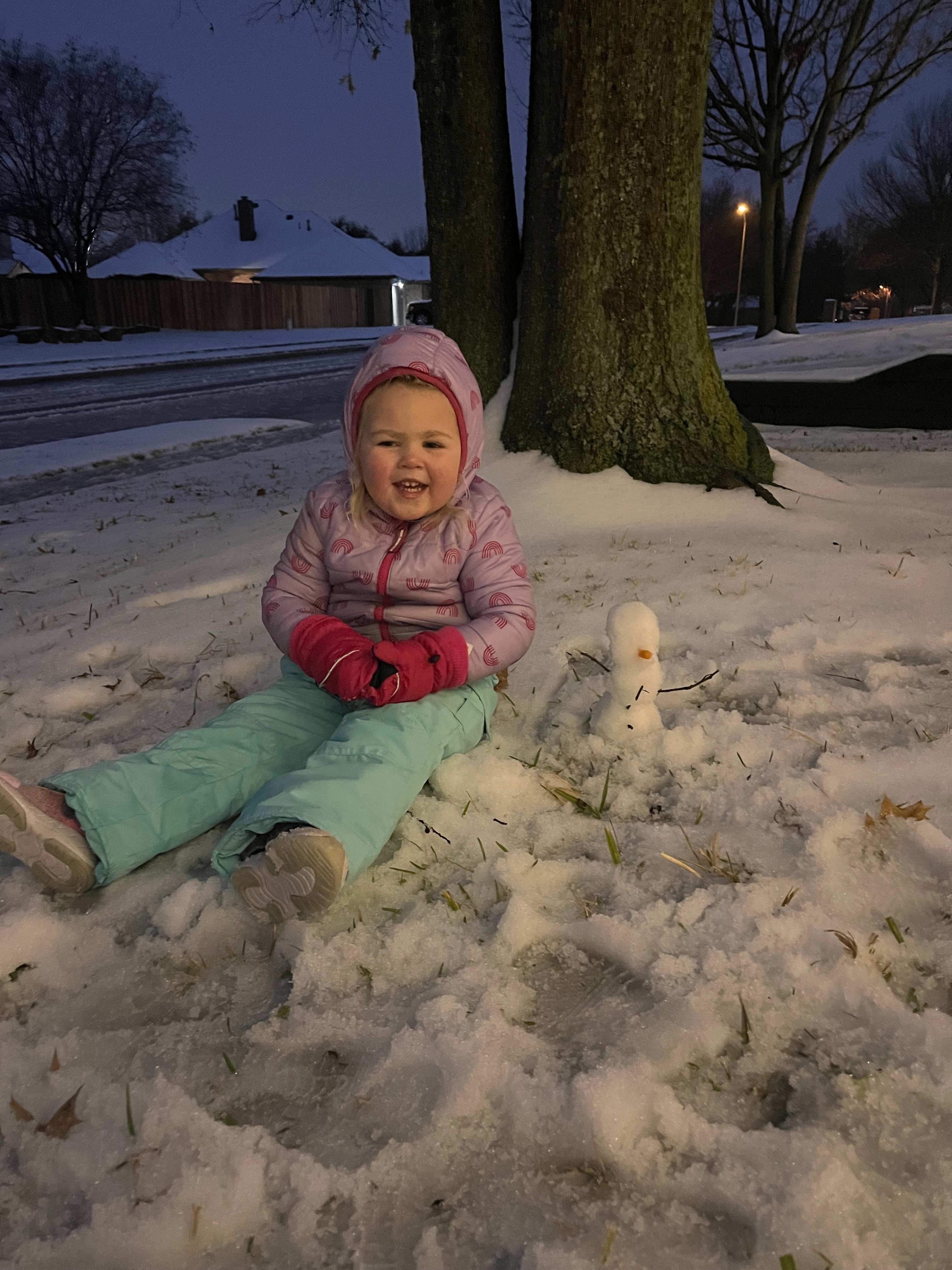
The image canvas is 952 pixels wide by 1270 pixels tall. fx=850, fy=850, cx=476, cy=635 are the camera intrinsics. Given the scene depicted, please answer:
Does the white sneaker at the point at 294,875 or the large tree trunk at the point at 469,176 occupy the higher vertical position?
the large tree trunk at the point at 469,176

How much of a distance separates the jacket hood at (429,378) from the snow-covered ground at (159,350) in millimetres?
15574

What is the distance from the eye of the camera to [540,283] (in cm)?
464

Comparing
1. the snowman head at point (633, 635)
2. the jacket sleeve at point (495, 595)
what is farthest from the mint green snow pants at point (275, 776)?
the snowman head at point (633, 635)

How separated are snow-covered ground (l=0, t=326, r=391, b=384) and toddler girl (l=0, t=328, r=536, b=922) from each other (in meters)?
15.6

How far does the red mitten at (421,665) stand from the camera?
2074 millimetres

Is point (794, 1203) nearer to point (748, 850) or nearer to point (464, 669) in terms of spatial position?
point (748, 850)

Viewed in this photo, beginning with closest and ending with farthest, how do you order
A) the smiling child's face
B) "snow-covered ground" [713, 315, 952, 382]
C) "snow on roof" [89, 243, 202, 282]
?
the smiling child's face
"snow-covered ground" [713, 315, 952, 382]
"snow on roof" [89, 243, 202, 282]

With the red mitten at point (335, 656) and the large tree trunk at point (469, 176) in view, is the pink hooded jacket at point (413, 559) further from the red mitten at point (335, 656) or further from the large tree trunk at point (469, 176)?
the large tree trunk at point (469, 176)

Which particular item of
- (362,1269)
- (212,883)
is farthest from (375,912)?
(362,1269)

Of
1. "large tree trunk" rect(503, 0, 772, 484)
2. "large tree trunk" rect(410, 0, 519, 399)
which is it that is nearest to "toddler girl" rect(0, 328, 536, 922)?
"large tree trunk" rect(503, 0, 772, 484)

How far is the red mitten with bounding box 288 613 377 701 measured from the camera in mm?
2086

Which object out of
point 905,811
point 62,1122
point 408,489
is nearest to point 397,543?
point 408,489

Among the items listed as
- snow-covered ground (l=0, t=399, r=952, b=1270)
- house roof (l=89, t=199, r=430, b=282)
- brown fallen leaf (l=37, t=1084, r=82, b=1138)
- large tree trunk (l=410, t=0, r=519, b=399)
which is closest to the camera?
snow-covered ground (l=0, t=399, r=952, b=1270)

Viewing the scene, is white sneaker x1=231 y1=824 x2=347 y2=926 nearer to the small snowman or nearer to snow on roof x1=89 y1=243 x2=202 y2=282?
the small snowman
